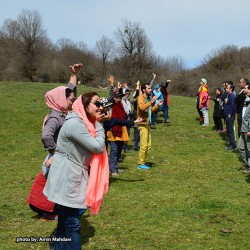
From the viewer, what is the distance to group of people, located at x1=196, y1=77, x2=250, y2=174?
921 cm

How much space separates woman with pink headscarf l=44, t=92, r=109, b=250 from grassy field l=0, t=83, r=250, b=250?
124 centimetres

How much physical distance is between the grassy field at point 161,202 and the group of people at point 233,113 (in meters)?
0.57

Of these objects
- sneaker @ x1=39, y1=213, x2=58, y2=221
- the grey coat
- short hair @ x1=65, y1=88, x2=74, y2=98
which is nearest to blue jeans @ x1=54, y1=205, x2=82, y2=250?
the grey coat

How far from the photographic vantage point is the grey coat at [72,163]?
426 cm

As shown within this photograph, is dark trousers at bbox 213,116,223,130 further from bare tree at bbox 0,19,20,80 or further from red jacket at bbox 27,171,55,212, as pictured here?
bare tree at bbox 0,19,20,80

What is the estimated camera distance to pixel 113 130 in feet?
→ 30.8

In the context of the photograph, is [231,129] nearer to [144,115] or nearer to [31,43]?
[144,115]

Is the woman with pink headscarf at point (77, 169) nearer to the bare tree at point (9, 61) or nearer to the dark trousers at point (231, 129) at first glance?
the dark trousers at point (231, 129)

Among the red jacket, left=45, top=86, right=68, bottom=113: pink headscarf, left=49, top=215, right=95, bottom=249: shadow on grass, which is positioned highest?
left=45, top=86, right=68, bottom=113: pink headscarf

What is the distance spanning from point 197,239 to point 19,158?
8.60 metres

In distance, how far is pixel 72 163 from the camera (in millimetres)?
4344

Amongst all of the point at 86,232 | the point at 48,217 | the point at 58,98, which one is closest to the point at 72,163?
the point at 58,98

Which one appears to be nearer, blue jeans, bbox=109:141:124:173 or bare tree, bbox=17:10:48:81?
blue jeans, bbox=109:141:124:173

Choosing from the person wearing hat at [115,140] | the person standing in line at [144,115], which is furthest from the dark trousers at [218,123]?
the person wearing hat at [115,140]
